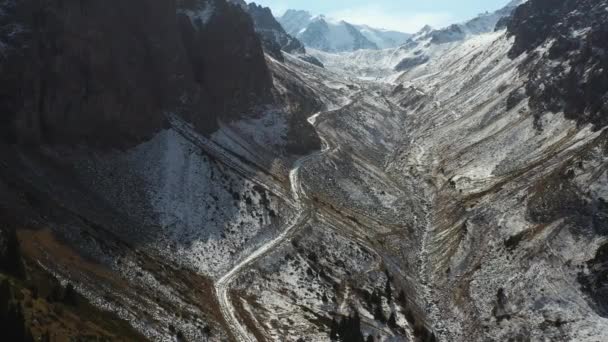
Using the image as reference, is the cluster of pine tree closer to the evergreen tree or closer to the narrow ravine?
the evergreen tree

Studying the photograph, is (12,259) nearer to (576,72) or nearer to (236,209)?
(236,209)

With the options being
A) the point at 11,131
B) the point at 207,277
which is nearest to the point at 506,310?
the point at 207,277

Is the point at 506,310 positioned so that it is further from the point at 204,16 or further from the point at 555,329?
the point at 204,16

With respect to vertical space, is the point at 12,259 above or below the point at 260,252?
below

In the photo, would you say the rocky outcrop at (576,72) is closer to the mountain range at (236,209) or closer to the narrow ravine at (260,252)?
the mountain range at (236,209)

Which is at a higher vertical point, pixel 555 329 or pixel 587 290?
pixel 587 290

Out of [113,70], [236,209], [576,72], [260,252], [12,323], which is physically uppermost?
[576,72]

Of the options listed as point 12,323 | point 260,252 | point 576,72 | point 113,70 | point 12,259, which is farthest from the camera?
point 576,72

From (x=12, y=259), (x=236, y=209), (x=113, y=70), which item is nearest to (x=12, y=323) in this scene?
(x=12, y=259)
